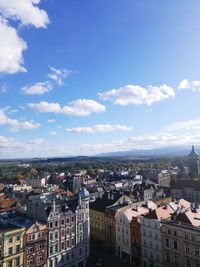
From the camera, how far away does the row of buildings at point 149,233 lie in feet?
212

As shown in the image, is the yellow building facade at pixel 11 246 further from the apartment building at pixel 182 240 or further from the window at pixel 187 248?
the window at pixel 187 248

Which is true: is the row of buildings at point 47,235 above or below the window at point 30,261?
above

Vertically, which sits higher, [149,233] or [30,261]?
[149,233]

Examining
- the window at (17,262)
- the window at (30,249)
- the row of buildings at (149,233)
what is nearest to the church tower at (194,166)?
the row of buildings at (149,233)

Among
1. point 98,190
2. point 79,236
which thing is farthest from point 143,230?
point 98,190

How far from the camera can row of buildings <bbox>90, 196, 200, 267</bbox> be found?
64.6 metres

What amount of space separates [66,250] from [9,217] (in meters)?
16.1

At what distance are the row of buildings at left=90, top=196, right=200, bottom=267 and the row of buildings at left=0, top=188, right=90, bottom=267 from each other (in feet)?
33.1

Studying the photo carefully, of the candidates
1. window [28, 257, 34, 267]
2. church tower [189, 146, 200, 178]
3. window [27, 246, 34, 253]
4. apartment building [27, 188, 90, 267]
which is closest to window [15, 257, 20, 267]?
window [28, 257, 34, 267]

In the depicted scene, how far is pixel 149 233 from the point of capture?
7356 centimetres

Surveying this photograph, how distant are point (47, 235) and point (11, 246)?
9.32 meters

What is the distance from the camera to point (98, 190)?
13300 cm

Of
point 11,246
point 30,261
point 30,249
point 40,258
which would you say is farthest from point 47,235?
point 11,246

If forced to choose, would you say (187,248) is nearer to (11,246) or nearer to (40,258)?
(40,258)
